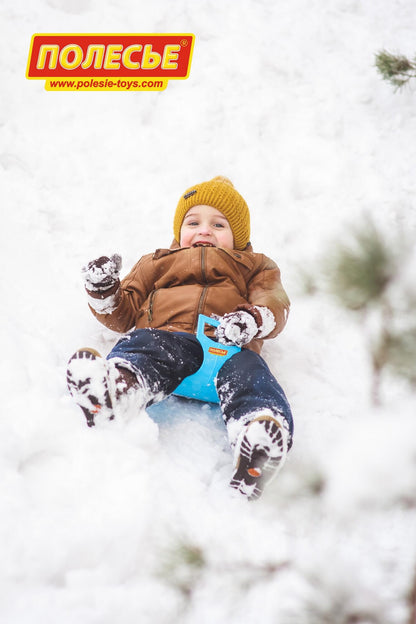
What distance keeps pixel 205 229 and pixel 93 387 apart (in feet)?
3.30

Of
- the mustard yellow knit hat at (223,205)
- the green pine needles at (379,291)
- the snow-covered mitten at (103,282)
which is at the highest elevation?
the mustard yellow knit hat at (223,205)

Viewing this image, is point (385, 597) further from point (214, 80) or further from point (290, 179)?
point (214, 80)

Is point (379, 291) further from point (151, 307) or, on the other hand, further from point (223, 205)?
point (223, 205)

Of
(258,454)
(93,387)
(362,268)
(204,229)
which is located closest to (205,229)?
(204,229)

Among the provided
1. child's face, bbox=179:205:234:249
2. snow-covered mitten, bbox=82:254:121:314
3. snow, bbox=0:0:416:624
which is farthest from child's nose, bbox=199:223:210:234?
snow-covered mitten, bbox=82:254:121:314

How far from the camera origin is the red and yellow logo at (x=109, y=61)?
2.63m

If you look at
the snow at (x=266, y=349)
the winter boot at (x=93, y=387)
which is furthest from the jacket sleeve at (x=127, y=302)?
the winter boot at (x=93, y=387)

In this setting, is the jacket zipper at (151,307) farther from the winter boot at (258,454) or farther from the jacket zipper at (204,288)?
the winter boot at (258,454)

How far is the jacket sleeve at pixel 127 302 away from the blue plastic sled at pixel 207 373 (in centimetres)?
33

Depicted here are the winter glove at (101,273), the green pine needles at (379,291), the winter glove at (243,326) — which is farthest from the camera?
the winter glove at (101,273)

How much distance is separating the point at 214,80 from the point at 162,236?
1.14 metres

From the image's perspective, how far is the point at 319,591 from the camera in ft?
1.65

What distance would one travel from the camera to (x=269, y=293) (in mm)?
1604

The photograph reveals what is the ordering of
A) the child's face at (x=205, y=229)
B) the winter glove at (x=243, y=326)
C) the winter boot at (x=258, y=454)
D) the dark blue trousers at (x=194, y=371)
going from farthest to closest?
the child's face at (x=205, y=229)
the winter glove at (x=243, y=326)
the dark blue trousers at (x=194, y=371)
the winter boot at (x=258, y=454)
